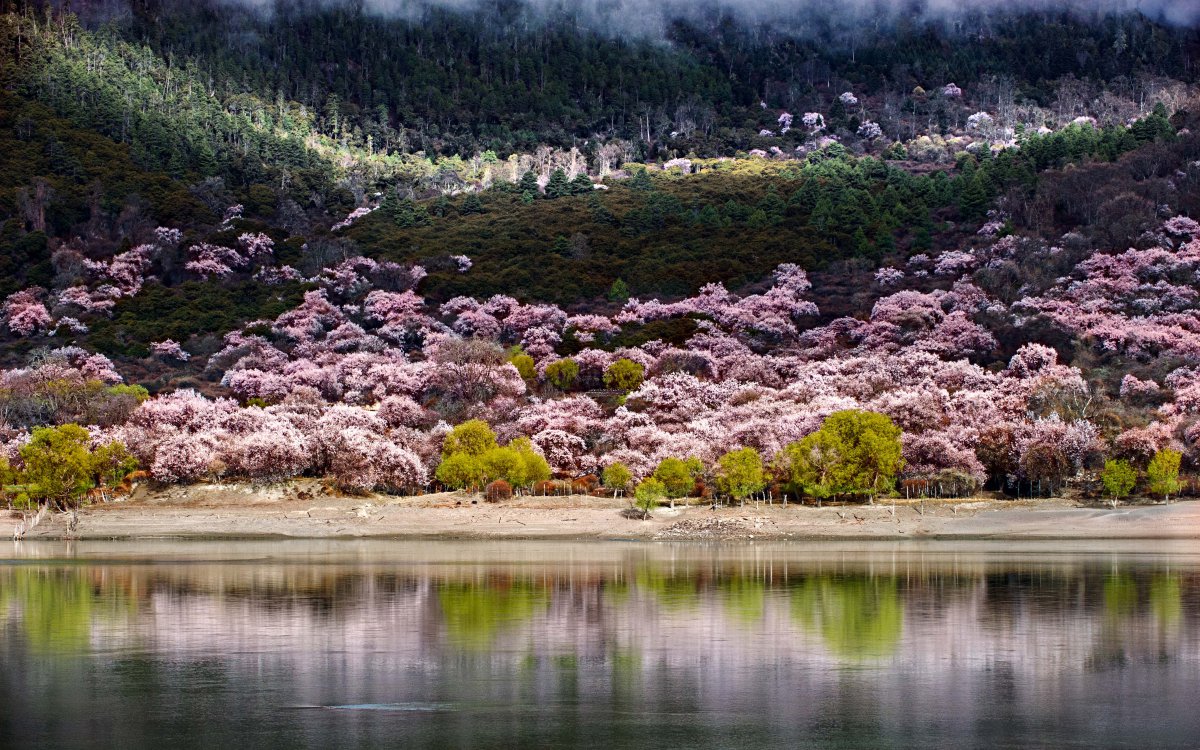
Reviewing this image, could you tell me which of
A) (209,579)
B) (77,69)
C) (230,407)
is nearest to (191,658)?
(209,579)

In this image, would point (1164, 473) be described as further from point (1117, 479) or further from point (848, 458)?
point (848, 458)

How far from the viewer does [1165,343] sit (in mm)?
98125

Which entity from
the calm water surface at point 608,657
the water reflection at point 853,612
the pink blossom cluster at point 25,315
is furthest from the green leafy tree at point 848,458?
the pink blossom cluster at point 25,315

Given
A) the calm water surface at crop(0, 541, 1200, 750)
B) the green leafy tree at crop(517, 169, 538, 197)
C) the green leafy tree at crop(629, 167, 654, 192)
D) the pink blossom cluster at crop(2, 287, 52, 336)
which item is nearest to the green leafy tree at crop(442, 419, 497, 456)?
the calm water surface at crop(0, 541, 1200, 750)

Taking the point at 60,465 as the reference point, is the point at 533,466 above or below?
below

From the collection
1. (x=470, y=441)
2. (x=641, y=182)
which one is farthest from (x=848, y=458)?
(x=641, y=182)

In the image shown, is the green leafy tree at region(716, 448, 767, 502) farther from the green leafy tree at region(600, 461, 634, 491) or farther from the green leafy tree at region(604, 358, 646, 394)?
the green leafy tree at region(604, 358, 646, 394)

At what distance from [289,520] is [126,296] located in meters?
77.6

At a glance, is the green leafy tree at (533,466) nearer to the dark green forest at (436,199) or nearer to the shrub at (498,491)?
the shrub at (498,491)

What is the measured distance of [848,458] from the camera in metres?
68.6

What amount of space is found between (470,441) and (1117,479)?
113 feet

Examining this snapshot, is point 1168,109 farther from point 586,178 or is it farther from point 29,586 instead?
point 29,586

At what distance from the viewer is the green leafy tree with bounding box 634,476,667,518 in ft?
221

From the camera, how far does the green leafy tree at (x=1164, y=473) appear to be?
6569 centimetres
